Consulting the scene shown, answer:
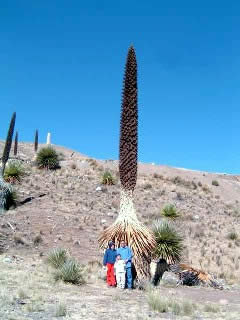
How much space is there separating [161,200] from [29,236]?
598 inches

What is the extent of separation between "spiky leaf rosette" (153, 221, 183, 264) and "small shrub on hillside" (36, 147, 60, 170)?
64.9ft

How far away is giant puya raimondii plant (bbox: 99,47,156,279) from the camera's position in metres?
15.1

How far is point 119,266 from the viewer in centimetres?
1431

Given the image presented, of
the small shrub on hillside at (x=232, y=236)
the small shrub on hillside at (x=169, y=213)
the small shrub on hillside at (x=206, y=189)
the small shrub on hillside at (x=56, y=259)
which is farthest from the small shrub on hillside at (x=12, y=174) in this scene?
the small shrub on hillside at (x=206, y=189)

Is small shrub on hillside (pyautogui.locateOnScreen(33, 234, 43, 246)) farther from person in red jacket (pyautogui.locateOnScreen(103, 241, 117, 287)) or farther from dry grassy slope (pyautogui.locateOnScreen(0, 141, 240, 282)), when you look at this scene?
person in red jacket (pyautogui.locateOnScreen(103, 241, 117, 287))

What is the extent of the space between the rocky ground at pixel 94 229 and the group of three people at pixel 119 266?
17.9 inches

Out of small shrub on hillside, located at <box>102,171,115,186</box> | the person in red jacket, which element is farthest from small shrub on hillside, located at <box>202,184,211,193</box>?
the person in red jacket

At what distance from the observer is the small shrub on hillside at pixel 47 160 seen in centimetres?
3712

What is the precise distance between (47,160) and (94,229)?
1364 cm

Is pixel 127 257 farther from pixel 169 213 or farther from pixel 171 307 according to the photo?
pixel 169 213

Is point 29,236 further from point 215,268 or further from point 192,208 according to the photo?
point 192,208

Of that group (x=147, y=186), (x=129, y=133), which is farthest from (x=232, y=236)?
(x=129, y=133)

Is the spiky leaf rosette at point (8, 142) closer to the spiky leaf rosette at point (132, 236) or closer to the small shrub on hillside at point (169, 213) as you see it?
the small shrub on hillside at point (169, 213)

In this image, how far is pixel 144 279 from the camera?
1508 centimetres
